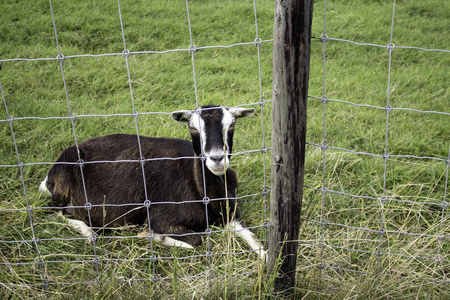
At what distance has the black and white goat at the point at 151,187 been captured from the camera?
414 centimetres

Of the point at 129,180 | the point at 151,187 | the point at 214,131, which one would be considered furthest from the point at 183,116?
the point at 129,180

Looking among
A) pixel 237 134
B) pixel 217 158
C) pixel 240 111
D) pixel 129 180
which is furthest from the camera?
pixel 237 134

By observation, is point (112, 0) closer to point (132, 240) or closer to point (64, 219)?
point (64, 219)

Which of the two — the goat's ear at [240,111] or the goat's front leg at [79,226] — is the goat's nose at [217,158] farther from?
the goat's front leg at [79,226]

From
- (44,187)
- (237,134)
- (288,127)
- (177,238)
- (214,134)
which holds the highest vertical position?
(288,127)

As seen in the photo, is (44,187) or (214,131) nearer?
(214,131)

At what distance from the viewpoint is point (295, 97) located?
→ 2.73 metres

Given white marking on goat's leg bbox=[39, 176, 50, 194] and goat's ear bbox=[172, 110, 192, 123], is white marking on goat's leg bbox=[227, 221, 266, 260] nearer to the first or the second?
goat's ear bbox=[172, 110, 192, 123]

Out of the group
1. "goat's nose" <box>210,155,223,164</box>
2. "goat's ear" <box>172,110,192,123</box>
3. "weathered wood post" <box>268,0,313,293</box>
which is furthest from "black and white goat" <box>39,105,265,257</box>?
"weathered wood post" <box>268,0,313,293</box>

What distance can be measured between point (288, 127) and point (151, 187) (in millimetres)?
1925

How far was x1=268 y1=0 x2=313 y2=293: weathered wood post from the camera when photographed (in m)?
2.59

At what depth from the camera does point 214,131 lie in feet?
12.1

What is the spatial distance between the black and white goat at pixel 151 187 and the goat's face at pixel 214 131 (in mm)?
28

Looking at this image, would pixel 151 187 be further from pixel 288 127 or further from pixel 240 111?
pixel 288 127
